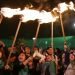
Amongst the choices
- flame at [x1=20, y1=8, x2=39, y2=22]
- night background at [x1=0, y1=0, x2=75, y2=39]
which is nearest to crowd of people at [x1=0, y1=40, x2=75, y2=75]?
flame at [x1=20, y1=8, x2=39, y2=22]

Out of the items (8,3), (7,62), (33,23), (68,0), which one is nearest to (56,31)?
(33,23)

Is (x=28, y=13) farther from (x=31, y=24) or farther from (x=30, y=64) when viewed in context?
(x=31, y=24)

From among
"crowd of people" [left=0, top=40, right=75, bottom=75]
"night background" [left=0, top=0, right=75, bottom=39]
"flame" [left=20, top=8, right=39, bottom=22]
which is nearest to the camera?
"crowd of people" [left=0, top=40, right=75, bottom=75]

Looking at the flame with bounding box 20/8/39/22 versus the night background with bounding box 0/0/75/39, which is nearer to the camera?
→ the flame with bounding box 20/8/39/22

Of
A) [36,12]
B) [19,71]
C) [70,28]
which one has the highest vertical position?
[36,12]

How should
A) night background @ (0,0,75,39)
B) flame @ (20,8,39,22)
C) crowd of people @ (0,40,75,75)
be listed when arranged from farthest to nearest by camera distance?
night background @ (0,0,75,39), flame @ (20,8,39,22), crowd of people @ (0,40,75,75)

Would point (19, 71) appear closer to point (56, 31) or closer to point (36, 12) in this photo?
point (36, 12)

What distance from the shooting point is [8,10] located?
10.5 m

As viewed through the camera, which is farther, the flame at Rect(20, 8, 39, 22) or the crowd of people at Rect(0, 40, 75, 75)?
the flame at Rect(20, 8, 39, 22)

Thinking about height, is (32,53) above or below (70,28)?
above

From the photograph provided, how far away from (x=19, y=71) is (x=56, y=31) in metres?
11.0

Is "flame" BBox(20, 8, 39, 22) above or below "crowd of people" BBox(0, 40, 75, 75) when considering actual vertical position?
above

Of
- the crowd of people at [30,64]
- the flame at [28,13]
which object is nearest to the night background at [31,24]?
the flame at [28,13]

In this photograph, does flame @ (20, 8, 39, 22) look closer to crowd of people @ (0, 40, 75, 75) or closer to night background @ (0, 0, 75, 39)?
night background @ (0, 0, 75, 39)
